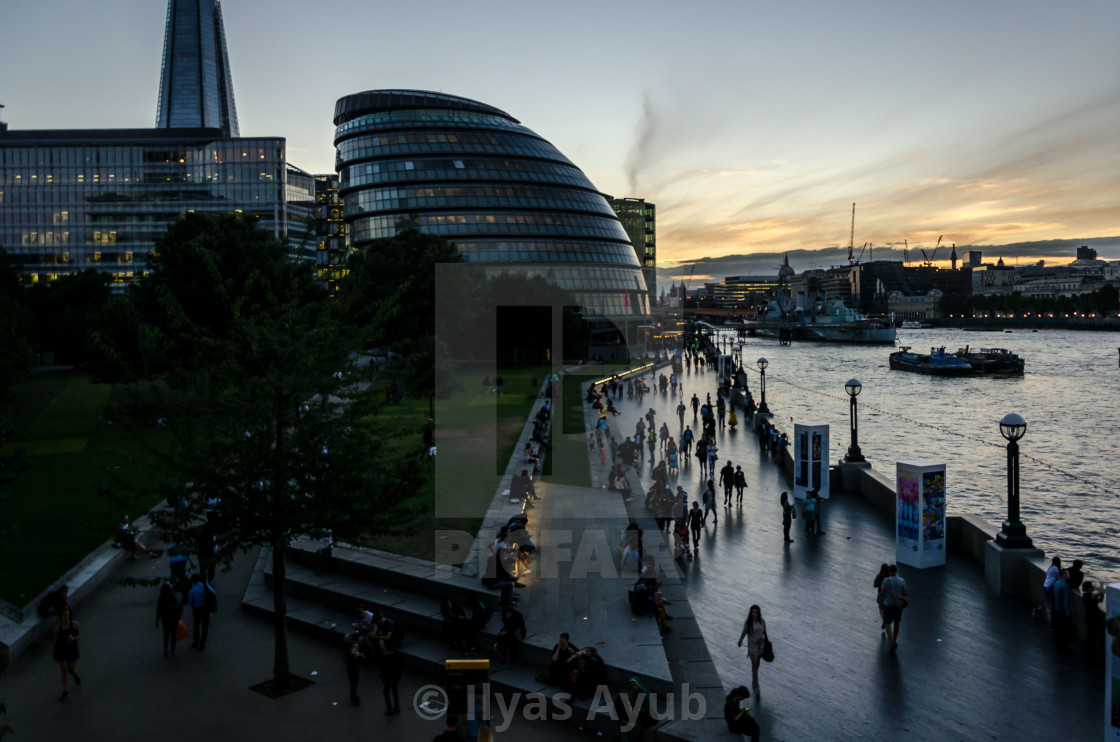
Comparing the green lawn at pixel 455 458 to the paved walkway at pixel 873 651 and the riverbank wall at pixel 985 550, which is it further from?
the riverbank wall at pixel 985 550

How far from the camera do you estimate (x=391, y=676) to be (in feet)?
36.4

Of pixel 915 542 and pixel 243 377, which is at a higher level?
pixel 243 377

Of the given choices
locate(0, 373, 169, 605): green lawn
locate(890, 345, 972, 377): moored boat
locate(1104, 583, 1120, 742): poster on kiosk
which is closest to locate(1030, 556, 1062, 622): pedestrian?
locate(1104, 583, 1120, 742): poster on kiosk

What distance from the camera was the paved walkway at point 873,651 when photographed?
1033 cm

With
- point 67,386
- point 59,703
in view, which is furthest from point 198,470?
point 67,386

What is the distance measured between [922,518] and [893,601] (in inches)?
189

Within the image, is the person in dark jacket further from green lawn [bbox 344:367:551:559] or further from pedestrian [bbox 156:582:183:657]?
pedestrian [bbox 156:582:183:657]

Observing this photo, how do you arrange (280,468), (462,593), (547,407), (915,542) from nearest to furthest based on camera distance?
(280,468), (462,593), (915,542), (547,407)

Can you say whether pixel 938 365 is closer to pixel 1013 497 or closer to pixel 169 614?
pixel 1013 497

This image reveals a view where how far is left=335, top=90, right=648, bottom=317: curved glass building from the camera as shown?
88625mm

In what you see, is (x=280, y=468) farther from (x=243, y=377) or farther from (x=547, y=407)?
(x=547, y=407)

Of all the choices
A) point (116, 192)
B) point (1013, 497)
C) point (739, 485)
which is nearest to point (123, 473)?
point (739, 485)

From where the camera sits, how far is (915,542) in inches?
668

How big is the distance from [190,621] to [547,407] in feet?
78.9
